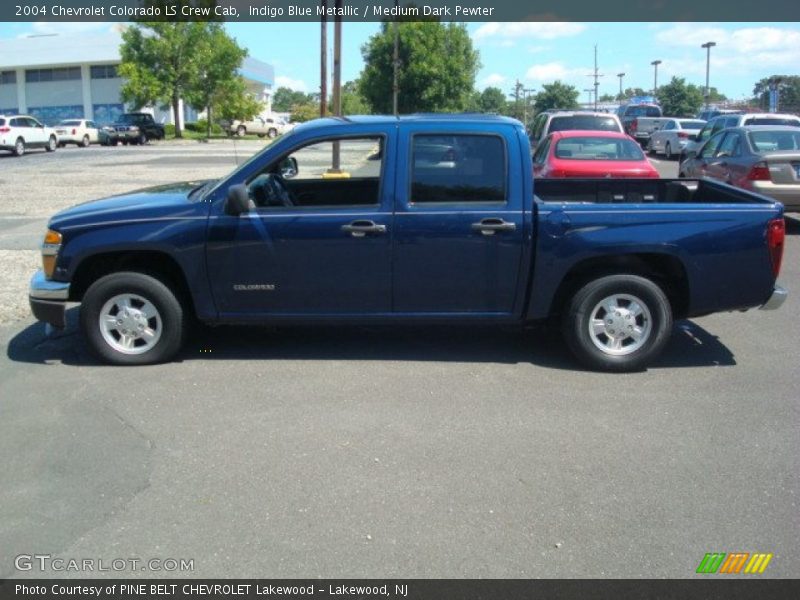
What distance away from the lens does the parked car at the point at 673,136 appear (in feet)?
98.4

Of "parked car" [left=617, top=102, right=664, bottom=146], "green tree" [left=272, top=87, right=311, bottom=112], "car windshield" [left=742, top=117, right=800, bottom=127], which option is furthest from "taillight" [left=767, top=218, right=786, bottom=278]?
"green tree" [left=272, top=87, right=311, bottom=112]

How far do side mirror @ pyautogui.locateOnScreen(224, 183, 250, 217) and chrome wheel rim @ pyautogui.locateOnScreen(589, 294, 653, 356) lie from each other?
274 cm

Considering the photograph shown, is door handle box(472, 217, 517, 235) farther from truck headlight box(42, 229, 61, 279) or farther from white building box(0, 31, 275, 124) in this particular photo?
white building box(0, 31, 275, 124)

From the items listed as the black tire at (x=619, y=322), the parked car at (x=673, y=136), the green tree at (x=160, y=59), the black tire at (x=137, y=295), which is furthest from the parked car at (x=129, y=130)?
the black tire at (x=619, y=322)

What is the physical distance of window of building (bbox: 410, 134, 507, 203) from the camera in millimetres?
6180

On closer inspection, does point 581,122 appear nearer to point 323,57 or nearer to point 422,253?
point 323,57

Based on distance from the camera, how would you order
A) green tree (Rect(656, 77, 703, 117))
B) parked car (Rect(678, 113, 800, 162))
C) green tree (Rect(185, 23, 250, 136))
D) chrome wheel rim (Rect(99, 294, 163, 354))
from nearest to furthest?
chrome wheel rim (Rect(99, 294, 163, 354)) < parked car (Rect(678, 113, 800, 162)) < green tree (Rect(185, 23, 250, 136)) < green tree (Rect(656, 77, 703, 117))

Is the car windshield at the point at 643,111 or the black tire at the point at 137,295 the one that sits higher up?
the car windshield at the point at 643,111

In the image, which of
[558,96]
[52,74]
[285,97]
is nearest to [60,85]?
[52,74]

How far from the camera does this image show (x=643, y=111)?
43.4 meters

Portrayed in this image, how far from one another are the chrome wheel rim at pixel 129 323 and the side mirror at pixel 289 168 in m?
1.53
